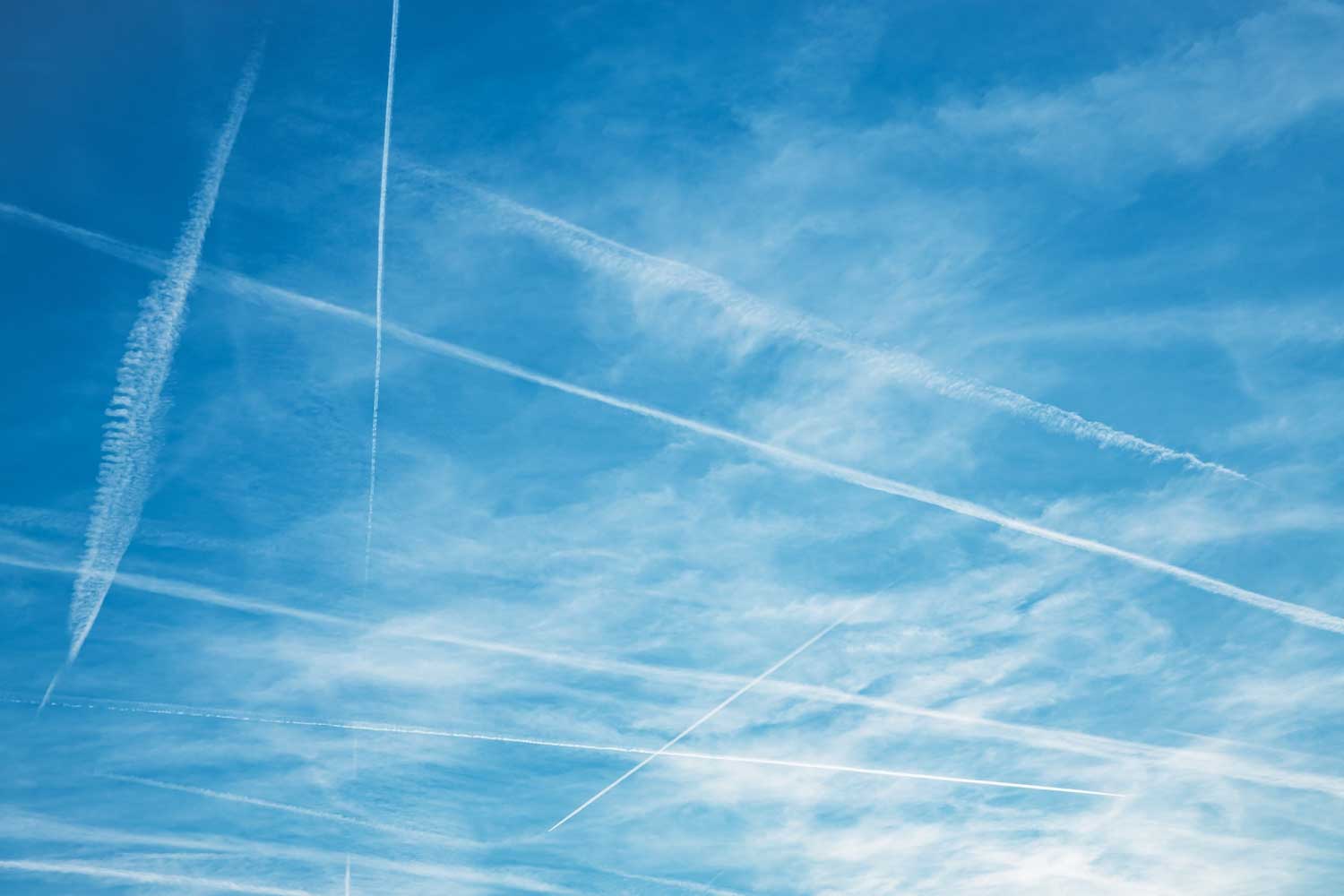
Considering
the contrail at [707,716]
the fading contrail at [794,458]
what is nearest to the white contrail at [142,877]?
the contrail at [707,716]

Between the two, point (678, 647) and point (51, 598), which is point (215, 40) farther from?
point (678, 647)

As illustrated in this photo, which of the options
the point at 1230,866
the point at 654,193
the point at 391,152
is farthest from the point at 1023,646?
the point at 391,152

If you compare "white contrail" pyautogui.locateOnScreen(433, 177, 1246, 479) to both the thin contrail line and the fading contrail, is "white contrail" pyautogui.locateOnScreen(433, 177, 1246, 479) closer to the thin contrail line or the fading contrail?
the fading contrail

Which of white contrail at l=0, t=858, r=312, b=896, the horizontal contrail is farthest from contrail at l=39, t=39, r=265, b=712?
white contrail at l=0, t=858, r=312, b=896

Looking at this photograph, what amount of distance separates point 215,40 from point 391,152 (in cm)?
100

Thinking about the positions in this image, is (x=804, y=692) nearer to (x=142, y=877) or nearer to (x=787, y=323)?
(x=787, y=323)

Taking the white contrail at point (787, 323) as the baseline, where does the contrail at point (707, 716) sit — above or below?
below

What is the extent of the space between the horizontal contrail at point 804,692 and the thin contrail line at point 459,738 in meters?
0.15

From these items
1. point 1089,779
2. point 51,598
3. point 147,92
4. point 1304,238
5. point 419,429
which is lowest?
point 1089,779

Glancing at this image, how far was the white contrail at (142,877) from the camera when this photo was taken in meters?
6.25

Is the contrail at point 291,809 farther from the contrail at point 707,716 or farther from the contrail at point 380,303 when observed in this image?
the contrail at point 380,303

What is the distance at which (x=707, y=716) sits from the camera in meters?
6.21

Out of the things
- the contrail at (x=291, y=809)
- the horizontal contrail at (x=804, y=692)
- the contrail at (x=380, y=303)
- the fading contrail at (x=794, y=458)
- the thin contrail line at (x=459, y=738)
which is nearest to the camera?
the contrail at (x=380, y=303)

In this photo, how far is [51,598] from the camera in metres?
5.56
